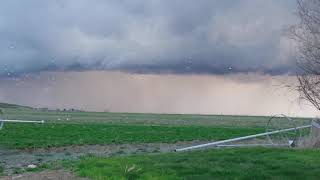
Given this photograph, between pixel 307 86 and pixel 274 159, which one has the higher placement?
pixel 307 86

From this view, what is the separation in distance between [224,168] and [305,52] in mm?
5517

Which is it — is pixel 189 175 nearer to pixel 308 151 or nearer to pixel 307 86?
pixel 307 86

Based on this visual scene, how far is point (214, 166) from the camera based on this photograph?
22344mm

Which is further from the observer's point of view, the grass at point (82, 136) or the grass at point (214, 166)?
the grass at point (82, 136)

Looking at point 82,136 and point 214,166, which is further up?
point 82,136

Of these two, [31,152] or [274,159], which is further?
[31,152]

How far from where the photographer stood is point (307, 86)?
2333 cm

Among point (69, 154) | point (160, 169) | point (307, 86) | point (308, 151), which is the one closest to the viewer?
point (160, 169)

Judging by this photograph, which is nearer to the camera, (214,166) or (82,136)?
(214,166)

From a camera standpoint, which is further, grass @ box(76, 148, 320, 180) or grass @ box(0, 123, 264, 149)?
grass @ box(0, 123, 264, 149)

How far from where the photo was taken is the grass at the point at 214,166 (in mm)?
20297

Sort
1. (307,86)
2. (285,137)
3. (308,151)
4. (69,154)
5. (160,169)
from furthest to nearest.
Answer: (285,137), (69,154), (308,151), (307,86), (160,169)

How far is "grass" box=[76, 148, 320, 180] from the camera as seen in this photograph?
20297 mm

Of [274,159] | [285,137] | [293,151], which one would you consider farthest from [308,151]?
[285,137]
